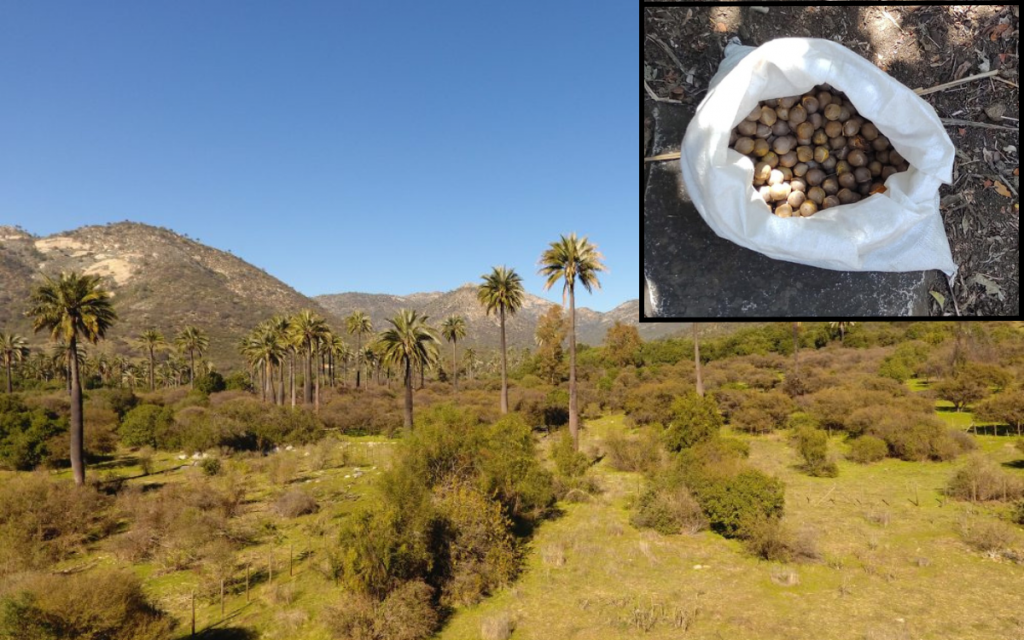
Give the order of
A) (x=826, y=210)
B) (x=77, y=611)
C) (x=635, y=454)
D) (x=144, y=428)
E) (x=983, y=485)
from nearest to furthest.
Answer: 1. (x=826, y=210)
2. (x=77, y=611)
3. (x=983, y=485)
4. (x=635, y=454)
5. (x=144, y=428)

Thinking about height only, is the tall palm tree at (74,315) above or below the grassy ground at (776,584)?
above

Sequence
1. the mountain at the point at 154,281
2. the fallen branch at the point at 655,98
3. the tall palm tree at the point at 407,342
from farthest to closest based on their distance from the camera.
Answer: the mountain at the point at 154,281 → the tall palm tree at the point at 407,342 → the fallen branch at the point at 655,98

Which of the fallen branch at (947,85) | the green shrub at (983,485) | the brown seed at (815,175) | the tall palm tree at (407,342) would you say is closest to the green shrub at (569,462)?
the green shrub at (983,485)

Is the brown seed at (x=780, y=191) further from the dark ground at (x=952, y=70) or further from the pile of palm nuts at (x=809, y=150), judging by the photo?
the dark ground at (x=952, y=70)

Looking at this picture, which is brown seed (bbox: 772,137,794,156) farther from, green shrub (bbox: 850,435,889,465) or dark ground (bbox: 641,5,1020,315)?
green shrub (bbox: 850,435,889,465)

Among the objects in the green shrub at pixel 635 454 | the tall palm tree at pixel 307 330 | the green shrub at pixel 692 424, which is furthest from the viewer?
the tall palm tree at pixel 307 330

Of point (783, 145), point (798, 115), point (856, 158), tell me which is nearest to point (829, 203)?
point (856, 158)

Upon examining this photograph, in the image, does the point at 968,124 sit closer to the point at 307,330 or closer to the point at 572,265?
the point at 572,265
